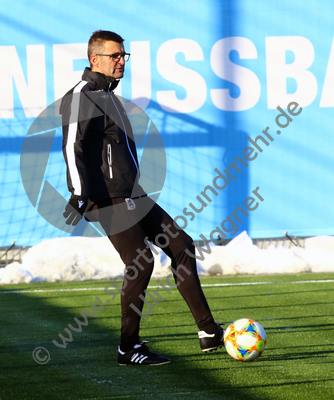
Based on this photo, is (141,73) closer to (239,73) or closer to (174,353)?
(239,73)

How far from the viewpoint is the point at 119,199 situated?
324 centimetres

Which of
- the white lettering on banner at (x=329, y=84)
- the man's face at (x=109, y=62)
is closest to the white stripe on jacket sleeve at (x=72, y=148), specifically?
the man's face at (x=109, y=62)

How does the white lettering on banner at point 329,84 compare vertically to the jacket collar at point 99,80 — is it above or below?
below

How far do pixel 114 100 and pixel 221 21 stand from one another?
6.52m

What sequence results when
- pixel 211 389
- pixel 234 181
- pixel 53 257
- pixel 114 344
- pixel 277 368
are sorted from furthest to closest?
pixel 234 181 → pixel 53 257 → pixel 114 344 → pixel 277 368 → pixel 211 389

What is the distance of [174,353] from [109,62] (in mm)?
1916

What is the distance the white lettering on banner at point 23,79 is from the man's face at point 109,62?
622 cm

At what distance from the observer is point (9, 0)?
9219 mm

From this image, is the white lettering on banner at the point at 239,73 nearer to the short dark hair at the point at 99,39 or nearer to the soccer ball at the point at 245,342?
the short dark hair at the point at 99,39

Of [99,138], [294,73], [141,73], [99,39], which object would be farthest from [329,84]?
[99,138]

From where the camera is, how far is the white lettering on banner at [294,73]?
9188mm

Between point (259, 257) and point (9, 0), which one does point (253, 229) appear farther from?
point (9, 0)

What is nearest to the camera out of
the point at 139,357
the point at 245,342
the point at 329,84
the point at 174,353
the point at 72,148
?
the point at 72,148

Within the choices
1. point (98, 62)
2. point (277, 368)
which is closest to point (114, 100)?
point (98, 62)
